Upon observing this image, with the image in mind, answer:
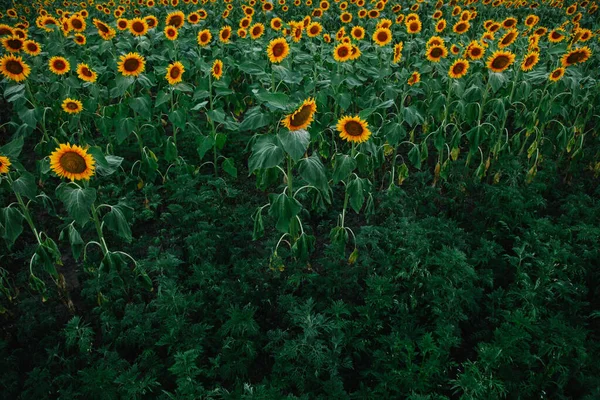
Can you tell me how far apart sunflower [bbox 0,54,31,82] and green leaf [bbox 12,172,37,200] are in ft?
5.89

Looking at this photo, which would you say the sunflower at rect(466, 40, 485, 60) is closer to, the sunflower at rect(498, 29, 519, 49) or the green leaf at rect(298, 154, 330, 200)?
the sunflower at rect(498, 29, 519, 49)

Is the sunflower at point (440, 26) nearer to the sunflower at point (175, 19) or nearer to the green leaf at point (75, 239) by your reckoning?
the sunflower at point (175, 19)

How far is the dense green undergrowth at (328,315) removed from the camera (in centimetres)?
235

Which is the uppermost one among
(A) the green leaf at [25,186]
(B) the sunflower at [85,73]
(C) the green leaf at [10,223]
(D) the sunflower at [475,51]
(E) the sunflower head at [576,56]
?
(E) the sunflower head at [576,56]

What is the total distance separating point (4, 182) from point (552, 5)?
12.3 meters

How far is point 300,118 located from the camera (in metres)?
2.60

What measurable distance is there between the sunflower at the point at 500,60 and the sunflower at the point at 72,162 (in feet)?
12.6

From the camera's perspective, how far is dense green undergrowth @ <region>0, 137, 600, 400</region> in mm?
2352

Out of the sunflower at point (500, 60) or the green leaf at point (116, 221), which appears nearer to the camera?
the green leaf at point (116, 221)

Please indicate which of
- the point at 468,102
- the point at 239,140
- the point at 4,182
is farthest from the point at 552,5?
the point at 4,182

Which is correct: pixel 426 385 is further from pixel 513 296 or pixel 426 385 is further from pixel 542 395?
pixel 513 296

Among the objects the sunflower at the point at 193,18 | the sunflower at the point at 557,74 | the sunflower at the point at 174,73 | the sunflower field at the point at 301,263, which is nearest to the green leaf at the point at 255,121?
the sunflower field at the point at 301,263

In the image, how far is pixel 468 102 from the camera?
14.5ft

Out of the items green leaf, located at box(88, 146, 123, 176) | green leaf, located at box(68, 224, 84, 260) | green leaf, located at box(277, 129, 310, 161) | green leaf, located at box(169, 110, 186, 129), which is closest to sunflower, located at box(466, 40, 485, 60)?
green leaf, located at box(277, 129, 310, 161)
